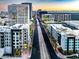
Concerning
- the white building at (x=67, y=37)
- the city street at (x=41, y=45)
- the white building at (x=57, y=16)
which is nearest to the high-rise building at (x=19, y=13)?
the city street at (x=41, y=45)

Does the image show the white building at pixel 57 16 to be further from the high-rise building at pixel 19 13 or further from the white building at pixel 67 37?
the high-rise building at pixel 19 13

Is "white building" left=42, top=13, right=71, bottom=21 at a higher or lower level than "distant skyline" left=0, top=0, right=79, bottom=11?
lower

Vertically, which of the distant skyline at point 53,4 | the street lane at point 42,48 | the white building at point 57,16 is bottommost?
the street lane at point 42,48

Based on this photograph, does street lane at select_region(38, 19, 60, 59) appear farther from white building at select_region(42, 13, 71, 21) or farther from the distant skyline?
the distant skyline

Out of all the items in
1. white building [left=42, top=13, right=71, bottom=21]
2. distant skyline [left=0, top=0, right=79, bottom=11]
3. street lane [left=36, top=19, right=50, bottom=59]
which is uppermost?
distant skyline [left=0, top=0, right=79, bottom=11]

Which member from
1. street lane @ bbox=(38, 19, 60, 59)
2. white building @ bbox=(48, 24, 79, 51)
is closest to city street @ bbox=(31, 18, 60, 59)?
street lane @ bbox=(38, 19, 60, 59)

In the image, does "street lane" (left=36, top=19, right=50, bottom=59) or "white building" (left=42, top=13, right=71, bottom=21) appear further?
"white building" (left=42, top=13, right=71, bottom=21)
